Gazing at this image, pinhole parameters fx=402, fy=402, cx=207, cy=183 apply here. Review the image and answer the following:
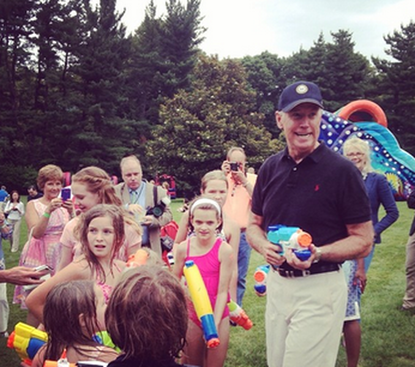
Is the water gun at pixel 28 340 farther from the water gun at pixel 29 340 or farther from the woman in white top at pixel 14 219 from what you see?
the woman in white top at pixel 14 219

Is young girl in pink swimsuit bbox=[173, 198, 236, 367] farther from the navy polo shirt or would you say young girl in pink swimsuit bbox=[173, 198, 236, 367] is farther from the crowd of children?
the navy polo shirt

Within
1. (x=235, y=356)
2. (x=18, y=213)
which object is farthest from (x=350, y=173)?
(x=18, y=213)

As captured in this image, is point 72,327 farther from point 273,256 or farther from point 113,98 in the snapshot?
point 113,98

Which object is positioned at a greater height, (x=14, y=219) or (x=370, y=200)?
(x=370, y=200)

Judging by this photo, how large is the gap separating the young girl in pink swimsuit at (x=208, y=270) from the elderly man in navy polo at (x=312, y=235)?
53 cm

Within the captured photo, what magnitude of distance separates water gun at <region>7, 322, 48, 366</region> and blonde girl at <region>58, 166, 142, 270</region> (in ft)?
3.28

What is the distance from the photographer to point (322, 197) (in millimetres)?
2303

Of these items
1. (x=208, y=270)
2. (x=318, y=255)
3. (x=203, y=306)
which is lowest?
(x=203, y=306)

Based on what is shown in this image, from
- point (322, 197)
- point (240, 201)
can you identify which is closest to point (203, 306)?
point (322, 197)

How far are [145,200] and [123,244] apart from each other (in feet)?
5.02

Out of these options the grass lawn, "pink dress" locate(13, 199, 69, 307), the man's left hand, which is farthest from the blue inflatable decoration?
the man's left hand

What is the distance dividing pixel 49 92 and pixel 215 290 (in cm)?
3661

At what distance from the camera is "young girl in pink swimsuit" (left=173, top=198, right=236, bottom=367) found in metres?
2.93

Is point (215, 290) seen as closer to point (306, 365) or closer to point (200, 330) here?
point (200, 330)
